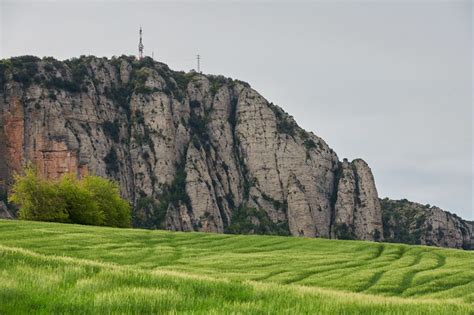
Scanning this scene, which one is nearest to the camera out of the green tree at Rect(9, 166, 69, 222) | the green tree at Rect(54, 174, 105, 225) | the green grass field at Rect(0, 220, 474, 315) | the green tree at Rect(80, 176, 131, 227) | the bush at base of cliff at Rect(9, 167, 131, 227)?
the green grass field at Rect(0, 220, 474, 315)

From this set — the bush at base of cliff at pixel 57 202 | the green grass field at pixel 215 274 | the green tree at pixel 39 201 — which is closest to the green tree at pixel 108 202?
the bush at base of cliff at pixel 57 202

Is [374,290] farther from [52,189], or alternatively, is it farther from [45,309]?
[52,189]

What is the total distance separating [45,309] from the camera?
13.2 meters

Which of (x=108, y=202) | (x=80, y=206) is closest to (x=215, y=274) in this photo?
(x=80, y=206)

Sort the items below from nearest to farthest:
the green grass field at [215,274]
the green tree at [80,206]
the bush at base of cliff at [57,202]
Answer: the green grass field at [215,274] → the bush at base of cliff at [57,202] → the green tree at [80,206]

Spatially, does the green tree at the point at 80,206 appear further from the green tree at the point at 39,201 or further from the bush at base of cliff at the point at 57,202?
the green tree at the point at 39,201

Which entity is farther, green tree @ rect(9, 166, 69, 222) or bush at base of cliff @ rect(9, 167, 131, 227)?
bush at base of cliff @ rect(9, 167, 131, 227)

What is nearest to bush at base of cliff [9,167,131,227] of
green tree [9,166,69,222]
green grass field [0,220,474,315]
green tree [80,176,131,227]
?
green tree [9,166,69,222]

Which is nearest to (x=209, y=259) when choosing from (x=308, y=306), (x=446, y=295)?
(x=446, y=295)

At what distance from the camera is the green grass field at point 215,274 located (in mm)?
14000

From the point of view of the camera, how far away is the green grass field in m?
14.0

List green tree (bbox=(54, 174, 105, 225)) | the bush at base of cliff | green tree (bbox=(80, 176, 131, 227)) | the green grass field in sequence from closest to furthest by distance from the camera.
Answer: the green grass field < the bush at base of cliff < green tree (bbox=(54, 174, 105, 225)) < green tree (bbox=(80, 176, 131, 227))

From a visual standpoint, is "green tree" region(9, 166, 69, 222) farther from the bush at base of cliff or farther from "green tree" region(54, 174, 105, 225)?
"green tree" region(54, 174, 105, 225)

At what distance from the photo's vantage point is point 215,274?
36.6 metres
